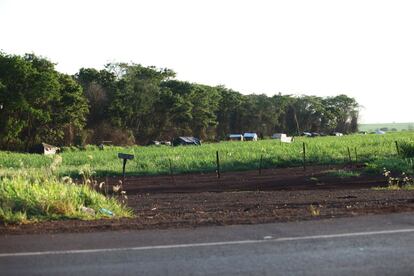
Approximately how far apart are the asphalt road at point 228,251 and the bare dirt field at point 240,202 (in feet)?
1.87

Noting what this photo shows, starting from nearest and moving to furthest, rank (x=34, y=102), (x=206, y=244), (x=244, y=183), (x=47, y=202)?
(x=206, y=244)
(x=47, y=202)
(x=244, y=183)
(x=34, y=102)

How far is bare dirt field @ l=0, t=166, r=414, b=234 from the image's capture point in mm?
8719

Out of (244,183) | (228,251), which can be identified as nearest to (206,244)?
(228,251)

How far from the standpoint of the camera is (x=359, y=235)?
24.5 ft

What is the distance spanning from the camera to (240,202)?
44.4ft

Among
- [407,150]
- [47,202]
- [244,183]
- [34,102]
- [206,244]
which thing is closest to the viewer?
[206,244]

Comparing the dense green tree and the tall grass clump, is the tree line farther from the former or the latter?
the tall grass clump

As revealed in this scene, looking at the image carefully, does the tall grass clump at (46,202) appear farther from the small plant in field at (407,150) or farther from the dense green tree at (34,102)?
the dense green tree at (34,102)

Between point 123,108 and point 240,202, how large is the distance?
64.4 metres

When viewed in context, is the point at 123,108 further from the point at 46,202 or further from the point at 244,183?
the point at 46,202

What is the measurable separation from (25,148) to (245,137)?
162ft

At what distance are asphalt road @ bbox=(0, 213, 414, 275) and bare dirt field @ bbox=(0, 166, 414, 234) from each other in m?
0.57

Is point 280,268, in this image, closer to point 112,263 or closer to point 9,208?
point 112,263

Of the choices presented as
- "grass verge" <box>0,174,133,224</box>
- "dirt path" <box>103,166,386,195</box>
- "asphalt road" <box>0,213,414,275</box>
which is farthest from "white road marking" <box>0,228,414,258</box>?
"dirt path" <box>103,166,386,195</box>
